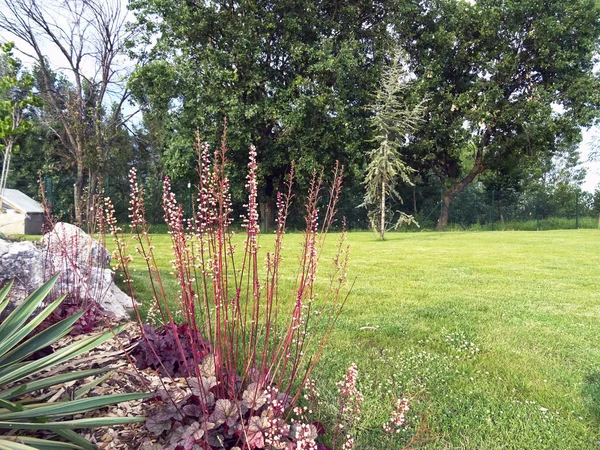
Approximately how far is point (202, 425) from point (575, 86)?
75.2 ft

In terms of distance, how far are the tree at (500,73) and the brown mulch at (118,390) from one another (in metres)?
19.8

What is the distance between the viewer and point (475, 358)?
10.3 feet

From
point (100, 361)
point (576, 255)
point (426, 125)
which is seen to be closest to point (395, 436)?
point (100, 361)

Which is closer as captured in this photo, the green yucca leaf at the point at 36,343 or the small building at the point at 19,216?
the green yucca leaf at the point at 36,343

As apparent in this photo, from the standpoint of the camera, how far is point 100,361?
7.07 feet

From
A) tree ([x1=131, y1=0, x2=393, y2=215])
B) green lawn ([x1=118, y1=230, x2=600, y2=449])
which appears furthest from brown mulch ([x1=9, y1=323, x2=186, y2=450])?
tree ([x1=131, y1=0, x2=393, y2=215])

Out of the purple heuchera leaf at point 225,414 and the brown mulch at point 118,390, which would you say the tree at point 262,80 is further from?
the purple heuchera leaf at point 225,414

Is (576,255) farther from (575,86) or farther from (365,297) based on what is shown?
(575,86)

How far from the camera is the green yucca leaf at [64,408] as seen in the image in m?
1.48

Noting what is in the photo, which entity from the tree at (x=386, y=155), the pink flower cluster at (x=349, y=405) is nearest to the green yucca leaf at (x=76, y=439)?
the pink flower cluster at (x=349, y=405)

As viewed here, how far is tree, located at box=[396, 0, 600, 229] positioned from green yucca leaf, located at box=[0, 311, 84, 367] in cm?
2000

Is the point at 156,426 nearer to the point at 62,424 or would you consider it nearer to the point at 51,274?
the point at 62,424

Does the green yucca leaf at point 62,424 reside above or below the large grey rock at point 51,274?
below

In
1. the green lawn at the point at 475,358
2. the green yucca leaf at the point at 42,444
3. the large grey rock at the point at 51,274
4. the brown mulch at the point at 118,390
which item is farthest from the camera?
the large grey rock at the point at 51,274
